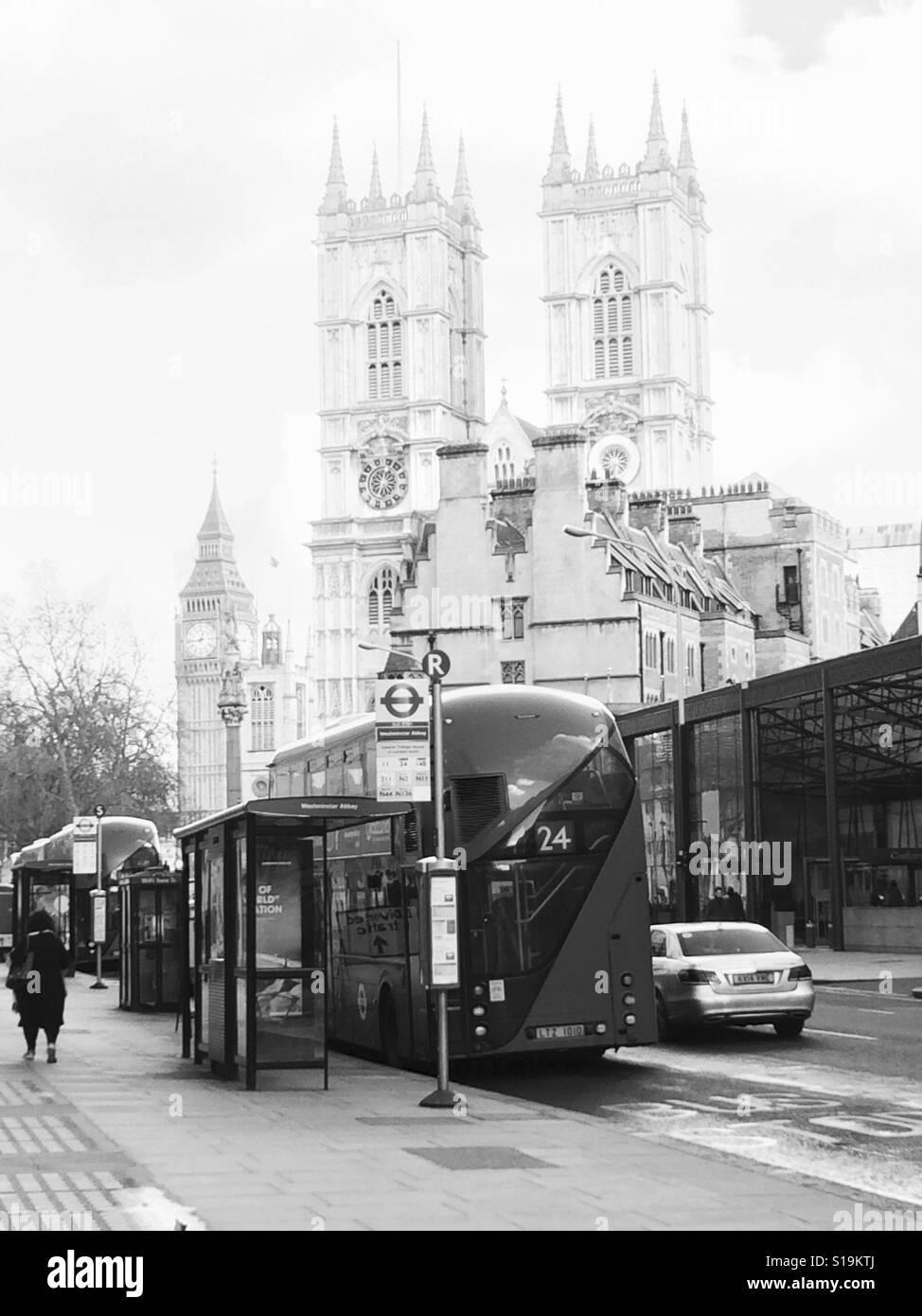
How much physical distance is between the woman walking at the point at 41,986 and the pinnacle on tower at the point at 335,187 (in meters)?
157

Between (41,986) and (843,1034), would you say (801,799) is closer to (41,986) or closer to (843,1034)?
(843,1034)

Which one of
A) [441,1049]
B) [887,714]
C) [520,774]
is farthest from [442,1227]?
[887,714]

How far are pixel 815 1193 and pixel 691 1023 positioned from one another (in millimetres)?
12001

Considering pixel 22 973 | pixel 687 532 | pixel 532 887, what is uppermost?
pixel 687 532

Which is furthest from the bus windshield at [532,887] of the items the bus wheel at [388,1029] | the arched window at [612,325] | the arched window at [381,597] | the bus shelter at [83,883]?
the arched window at [612,325]

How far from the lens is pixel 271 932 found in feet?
64.9

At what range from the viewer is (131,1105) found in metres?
17.2

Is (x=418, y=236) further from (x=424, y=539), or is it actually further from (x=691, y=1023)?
(x=691, y=1023)

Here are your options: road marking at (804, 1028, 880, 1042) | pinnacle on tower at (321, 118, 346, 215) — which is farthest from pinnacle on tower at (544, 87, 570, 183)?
road marking at (804, 1028, 880, 1042)

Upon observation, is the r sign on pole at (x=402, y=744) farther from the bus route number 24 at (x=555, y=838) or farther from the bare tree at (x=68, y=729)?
the bare tree at (x=68, y=729)

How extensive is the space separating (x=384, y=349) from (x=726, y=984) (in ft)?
495

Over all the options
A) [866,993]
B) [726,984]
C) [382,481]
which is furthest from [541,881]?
[382,481]

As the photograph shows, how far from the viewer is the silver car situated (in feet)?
78.1

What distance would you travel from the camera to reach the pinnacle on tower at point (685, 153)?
181 metres
